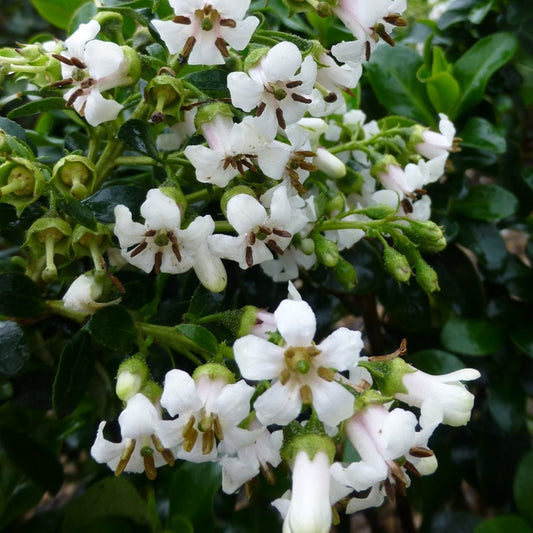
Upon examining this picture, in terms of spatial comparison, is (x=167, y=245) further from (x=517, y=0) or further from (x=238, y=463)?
(x=517, y=0)

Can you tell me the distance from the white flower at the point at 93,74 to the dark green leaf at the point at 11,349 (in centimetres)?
27

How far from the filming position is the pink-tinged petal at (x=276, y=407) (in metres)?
0.56

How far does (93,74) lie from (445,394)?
1.53 feet

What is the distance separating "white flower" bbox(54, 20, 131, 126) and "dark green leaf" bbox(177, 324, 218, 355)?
23 centimetres

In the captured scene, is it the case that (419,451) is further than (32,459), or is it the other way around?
(32,459)

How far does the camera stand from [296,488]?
0.60 m

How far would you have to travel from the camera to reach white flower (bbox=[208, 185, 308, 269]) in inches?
25.2

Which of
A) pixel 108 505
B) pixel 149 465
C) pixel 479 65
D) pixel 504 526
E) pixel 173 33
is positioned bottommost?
pixel 108 505

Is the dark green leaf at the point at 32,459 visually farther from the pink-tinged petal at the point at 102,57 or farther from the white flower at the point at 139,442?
the pink-tinged petal at the point at 102,57

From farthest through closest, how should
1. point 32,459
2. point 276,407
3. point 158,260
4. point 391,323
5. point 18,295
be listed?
point 391,323 < point 32,459 < point 18,295 < point 158,260 < point 276,407

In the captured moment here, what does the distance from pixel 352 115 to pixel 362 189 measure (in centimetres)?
13

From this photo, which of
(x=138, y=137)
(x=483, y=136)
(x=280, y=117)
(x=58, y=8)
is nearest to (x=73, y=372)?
(x=138, y=137)

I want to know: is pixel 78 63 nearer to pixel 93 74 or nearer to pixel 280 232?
pixel 93 74

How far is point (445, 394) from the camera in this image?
643mm
